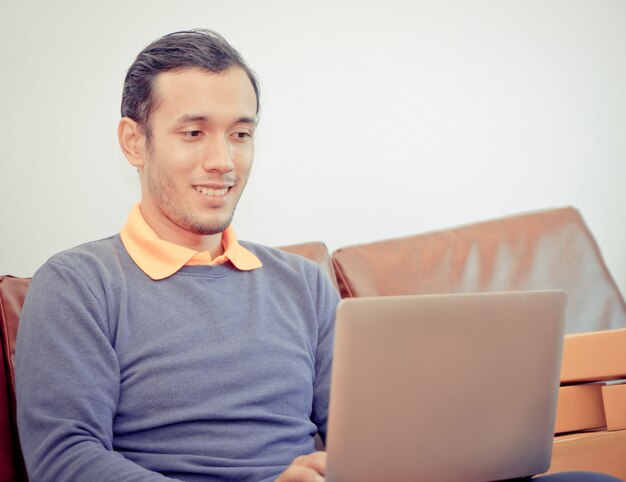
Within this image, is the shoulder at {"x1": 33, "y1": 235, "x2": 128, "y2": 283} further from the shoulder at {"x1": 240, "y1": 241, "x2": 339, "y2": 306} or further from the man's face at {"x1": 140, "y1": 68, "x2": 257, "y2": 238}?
the shoulder at {"x1": 240, "y1": 241, "x2": 339, "y2": 306}

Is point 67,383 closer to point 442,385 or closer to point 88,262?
point 88,262

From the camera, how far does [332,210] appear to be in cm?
217

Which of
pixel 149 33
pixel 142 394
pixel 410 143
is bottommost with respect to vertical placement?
pixel 142 394

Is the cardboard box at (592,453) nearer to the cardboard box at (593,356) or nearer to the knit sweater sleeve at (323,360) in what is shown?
the cardboard box at (593,356)

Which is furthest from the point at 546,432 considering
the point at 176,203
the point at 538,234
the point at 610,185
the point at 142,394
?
the point at 610,185

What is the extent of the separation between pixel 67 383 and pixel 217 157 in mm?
472

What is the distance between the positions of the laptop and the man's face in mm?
594

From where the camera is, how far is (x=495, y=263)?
6.80 feet

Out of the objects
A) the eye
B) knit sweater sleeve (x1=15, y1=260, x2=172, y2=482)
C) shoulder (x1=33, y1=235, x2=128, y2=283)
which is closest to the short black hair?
the eye

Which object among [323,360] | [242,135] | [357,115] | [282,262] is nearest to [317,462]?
[323,360]

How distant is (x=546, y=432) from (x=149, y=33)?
1348 mm

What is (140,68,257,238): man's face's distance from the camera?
1401 millimetres

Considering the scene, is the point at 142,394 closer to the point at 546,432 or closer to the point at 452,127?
the point at 546,432

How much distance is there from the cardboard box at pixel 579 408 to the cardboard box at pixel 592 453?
3 centimetres
